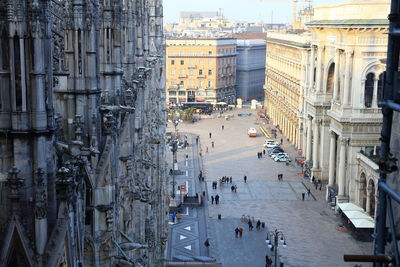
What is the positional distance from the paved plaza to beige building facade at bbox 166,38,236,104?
43.5 m

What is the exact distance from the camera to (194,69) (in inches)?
5182

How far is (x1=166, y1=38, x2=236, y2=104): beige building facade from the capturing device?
131m

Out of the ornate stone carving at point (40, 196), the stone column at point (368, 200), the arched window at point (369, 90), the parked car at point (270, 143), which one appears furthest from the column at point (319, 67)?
the ornate stone carving at point (40, 196)

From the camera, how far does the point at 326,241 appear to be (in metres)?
48.9

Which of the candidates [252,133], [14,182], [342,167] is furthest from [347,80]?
[14,182]

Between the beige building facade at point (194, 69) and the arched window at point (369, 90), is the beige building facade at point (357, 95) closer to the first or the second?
the arched window at point (369, 90)

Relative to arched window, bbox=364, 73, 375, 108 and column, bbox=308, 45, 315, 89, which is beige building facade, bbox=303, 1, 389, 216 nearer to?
arched window, bbox=364, 73, 375, 108

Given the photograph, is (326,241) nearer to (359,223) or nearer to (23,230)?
(359,223)

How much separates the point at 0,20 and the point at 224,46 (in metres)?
128

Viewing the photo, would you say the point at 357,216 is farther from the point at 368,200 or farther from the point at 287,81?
the point at 287,81

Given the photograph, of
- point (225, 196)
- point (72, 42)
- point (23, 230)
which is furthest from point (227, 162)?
point (23, 230)

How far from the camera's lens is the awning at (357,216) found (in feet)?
160

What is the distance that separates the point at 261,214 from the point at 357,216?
9.44 m

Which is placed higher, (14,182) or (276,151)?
(14,182)
